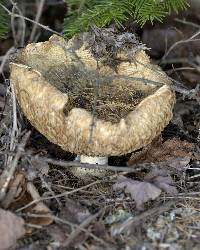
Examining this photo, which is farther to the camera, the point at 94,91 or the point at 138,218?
the point at 94,91

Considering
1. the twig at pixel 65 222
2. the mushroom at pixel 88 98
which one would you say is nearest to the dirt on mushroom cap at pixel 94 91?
the mushroom at pixel 88 98

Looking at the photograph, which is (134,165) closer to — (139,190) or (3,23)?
(139,190)

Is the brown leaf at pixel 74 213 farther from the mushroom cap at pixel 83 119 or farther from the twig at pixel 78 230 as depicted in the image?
the mushroom cap at pixel 83 119

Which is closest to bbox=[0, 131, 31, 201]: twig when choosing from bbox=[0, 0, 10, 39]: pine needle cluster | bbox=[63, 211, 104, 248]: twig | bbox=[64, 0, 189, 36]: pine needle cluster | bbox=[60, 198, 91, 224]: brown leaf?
bbox=[60, 198, 91, 224]: brown leaf

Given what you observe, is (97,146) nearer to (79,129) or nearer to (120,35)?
(79,129)

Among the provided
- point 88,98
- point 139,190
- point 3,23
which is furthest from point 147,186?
point 3,23
